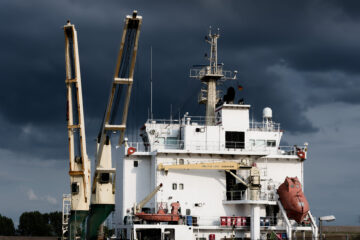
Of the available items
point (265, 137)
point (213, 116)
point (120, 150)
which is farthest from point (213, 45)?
point (120, 150)

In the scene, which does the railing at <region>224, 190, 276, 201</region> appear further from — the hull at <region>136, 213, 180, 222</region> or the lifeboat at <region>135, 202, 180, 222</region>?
the hull at <region>136, 213, 180, 222</region>

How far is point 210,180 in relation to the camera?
4475 cm

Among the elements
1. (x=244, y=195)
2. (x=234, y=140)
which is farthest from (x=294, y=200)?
(x=234, y=140)

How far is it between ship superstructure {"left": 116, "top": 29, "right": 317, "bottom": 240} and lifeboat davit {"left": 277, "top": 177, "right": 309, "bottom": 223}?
2.04ft

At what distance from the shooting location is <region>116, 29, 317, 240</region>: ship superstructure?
42094 mm

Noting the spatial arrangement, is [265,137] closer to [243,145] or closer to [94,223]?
[243,145]

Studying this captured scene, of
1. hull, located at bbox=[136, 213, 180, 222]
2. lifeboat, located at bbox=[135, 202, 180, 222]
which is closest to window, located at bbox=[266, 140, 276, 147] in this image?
lifeboat, located at bbox=[135, 202, 180, 222]

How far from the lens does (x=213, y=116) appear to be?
169 feet

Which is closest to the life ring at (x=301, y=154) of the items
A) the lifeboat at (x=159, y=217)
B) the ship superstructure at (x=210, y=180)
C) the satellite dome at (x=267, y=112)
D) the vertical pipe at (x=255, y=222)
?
the ship superstructure at (x=210, y=180)

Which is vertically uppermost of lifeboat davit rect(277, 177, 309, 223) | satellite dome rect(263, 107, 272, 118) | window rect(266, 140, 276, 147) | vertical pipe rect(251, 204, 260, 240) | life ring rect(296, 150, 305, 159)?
satellite dome rect(263, 107, 272, 118)

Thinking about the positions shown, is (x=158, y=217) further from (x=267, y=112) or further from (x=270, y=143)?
(x=267, y=112)

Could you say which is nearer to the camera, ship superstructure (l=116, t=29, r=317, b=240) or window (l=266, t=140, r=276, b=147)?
ship superstructure (l=116, t=29, r=317, b=240)

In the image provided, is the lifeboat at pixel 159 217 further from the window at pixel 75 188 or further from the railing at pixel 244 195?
the window at pixel 75 188

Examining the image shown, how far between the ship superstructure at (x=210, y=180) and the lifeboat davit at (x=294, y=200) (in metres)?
0.62
